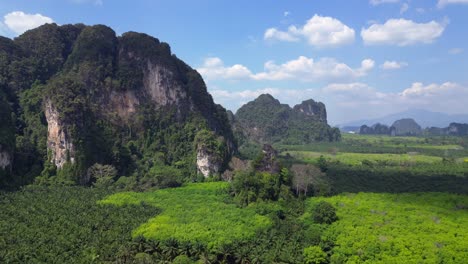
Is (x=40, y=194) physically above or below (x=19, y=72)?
below

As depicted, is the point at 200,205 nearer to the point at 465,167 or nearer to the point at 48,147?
the point at 48,147

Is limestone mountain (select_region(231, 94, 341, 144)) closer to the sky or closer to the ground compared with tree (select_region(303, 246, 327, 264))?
closer to the sky

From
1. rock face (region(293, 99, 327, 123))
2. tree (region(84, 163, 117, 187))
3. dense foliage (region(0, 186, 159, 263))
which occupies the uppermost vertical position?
rock face (region(293, 99, 327, 123))

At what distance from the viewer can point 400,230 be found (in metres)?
37.4

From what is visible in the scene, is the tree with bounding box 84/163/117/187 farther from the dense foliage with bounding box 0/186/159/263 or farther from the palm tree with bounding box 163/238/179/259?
the palm tree with bounding box 163/238/179/259

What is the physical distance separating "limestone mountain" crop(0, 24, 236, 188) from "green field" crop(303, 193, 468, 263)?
30676 mm

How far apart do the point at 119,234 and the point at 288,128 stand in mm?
122627

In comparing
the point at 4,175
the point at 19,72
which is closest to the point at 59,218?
the point at 4,175

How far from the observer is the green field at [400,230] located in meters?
32.7

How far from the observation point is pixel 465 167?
82188 millimetres

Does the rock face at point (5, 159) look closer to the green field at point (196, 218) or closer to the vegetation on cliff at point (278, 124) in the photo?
the green field at point (196, 218)

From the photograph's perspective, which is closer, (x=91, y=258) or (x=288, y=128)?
(x=91, y=258)

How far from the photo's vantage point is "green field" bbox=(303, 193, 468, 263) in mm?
32688

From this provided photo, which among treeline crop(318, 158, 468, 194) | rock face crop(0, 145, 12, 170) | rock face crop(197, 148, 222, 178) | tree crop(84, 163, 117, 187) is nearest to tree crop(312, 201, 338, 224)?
treeline crop(318, 158, 468, 194)
